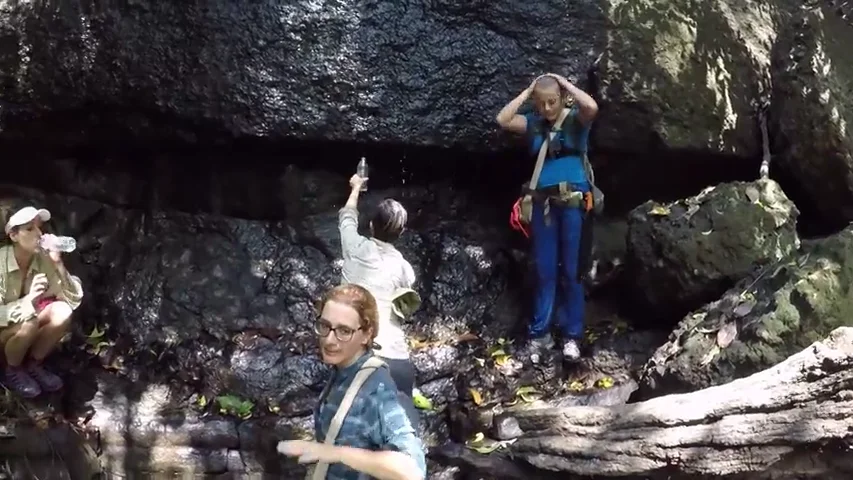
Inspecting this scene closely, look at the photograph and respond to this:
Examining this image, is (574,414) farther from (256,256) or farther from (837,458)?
(256,256)

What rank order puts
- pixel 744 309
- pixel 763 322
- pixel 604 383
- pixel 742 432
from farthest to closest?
pixel 604 383 → pixel 744 309 → pixel 763 322 → pixel 742 432

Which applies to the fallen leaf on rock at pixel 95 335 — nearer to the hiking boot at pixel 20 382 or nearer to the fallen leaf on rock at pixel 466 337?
Answer: the hiking boot at pixel 20 382

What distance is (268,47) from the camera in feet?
19.1

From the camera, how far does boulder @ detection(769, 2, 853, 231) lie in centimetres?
557

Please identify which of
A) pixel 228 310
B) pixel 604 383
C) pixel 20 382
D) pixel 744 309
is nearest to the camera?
pixel 744 309

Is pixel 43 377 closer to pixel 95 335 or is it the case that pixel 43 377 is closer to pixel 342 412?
pixel 95 335

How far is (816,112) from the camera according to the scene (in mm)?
5617

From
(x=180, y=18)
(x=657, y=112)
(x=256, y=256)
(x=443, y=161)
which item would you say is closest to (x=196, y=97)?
(x=180, y=18)

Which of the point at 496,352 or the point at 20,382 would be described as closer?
the point at 20,382

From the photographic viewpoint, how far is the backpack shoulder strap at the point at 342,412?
246 cm

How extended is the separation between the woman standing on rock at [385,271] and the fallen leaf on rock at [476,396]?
1.19 meters

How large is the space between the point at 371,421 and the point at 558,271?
302 centimetres

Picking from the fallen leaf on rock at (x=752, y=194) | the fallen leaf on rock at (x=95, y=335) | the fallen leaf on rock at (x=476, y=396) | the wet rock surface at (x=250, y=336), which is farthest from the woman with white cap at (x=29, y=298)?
the fallen leaf on rock at (x=752, y=194)

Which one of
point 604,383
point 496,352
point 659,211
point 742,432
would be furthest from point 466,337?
point 742,432
